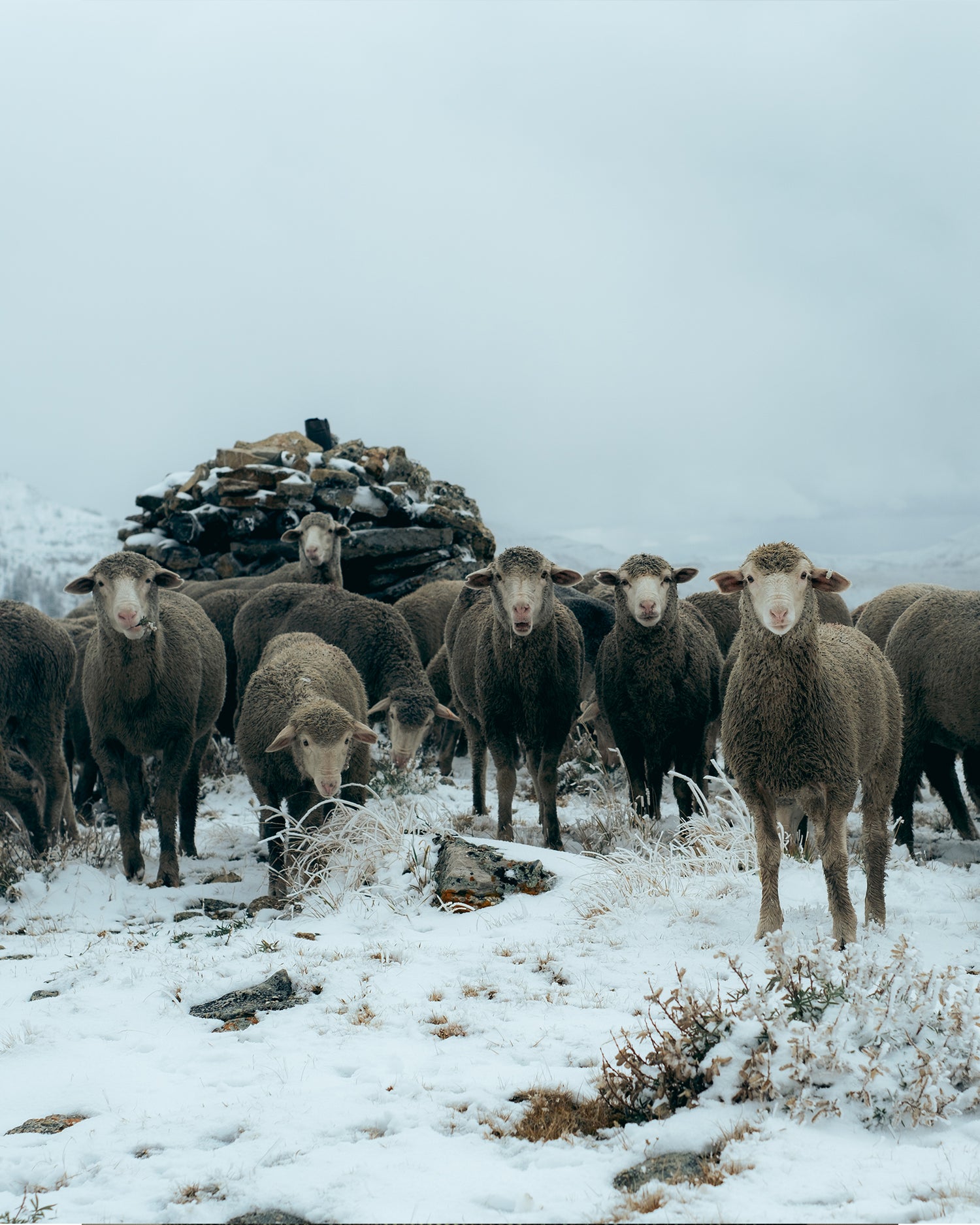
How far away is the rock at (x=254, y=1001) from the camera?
5.11 meters

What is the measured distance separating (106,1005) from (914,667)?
22.8 feet

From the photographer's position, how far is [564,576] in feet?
29.2

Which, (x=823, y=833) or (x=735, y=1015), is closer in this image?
(x=735, y=1015)

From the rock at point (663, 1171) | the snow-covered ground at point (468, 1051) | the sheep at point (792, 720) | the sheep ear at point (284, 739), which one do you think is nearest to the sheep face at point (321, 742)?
the sheep ear at point (284, 739)

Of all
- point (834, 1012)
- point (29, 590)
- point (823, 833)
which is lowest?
point (29, 590)

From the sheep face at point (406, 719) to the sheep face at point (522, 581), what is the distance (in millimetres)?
1578

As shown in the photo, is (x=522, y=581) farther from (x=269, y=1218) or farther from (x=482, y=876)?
(x=269, y=1218)

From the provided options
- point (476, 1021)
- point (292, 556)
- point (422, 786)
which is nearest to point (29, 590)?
point (292, 556)

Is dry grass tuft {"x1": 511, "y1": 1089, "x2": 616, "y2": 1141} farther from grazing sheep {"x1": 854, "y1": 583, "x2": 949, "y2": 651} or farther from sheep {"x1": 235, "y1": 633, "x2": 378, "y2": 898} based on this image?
grazing sheep {"x1": 854, "y1": 583, "x2": 949, "y2": 651}

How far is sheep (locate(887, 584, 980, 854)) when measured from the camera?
26.8 feet

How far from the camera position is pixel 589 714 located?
10617mm

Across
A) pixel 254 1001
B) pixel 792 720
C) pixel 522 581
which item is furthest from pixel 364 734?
pixel 792 720

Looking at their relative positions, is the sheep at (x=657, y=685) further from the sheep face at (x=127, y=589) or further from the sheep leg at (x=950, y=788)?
the sheep face at (x=127, y=589)

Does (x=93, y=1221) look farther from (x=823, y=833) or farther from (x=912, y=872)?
(x=912, y=872)
